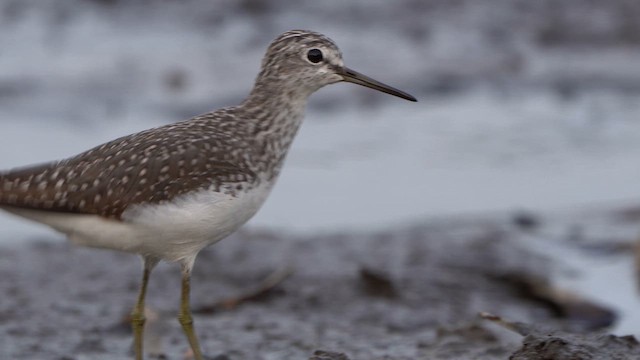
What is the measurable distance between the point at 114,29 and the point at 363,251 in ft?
17.4

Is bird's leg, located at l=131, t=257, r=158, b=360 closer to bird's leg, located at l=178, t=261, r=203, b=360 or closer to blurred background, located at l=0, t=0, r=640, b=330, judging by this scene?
bird's leg, located at l=178, t=261, r=203, b=360

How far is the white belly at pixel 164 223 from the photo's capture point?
220 inches

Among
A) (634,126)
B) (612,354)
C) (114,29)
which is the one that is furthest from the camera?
(114,29)

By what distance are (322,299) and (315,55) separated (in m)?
2.05

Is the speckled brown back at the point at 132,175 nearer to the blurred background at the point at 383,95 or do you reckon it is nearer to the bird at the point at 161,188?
the bird at the point at 161,188

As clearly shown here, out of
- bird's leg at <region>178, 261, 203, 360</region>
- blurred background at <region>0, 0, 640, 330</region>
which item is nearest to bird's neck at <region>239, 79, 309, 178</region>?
bird's leg at <region>178, 261, 203, 360</region>

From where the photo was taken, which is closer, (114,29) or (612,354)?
(612,354)

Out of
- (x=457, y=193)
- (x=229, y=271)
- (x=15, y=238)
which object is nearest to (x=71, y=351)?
(x=229, y=271)

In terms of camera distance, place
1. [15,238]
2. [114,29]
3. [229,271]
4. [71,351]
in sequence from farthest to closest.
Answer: [114,29] < [15,238] < [229,271] < [71,351]

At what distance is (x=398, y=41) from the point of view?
1335 centimetres

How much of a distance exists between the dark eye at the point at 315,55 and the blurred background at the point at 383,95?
10.3ft

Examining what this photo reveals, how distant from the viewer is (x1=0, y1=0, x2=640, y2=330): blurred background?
32.2 feet

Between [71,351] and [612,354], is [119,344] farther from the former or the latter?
[612,354]

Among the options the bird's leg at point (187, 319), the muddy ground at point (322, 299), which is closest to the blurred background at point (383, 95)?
the muddy ground at point (322, 299)
